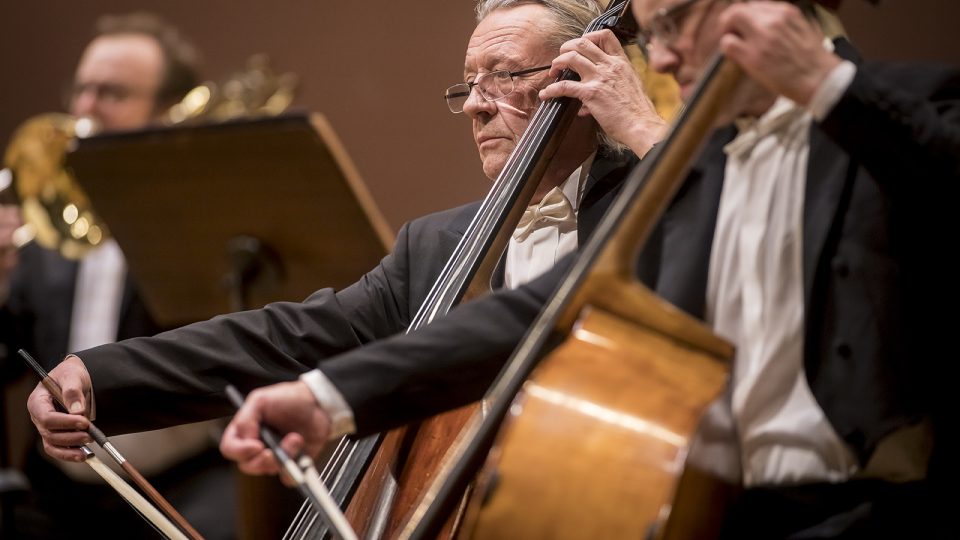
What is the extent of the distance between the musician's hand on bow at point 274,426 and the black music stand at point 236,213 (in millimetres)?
859

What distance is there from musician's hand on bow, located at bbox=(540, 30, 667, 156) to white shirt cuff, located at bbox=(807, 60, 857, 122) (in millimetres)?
620

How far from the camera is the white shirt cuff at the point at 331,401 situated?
4.78 feet

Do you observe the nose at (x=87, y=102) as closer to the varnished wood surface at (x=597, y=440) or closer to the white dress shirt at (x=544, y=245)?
the white dress shirt at (x=544, y=245)

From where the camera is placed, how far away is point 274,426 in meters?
1.41

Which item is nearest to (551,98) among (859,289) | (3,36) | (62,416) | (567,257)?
(567,257)

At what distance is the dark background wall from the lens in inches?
138

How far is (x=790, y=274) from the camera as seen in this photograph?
1413 mm

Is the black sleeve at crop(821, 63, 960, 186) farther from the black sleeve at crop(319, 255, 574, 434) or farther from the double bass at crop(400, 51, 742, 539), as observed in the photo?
the black sleeve at crop(319, 255, 574, 434)

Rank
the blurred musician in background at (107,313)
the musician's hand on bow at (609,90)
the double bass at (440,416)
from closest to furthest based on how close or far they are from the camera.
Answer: the double bass at (440,416) → the musician's hand on bow at (609,90) → the blurred musician in background at (107,313)

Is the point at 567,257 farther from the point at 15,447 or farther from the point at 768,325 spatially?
the point at 15,447

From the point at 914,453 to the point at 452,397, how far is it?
563 mm

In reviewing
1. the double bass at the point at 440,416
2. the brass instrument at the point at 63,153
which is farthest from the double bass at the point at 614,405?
the brass instrument at the point at 63,153

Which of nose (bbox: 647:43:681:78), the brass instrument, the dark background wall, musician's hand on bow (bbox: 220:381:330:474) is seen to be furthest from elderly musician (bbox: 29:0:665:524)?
the brass instrument

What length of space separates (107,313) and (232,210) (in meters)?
1.21
